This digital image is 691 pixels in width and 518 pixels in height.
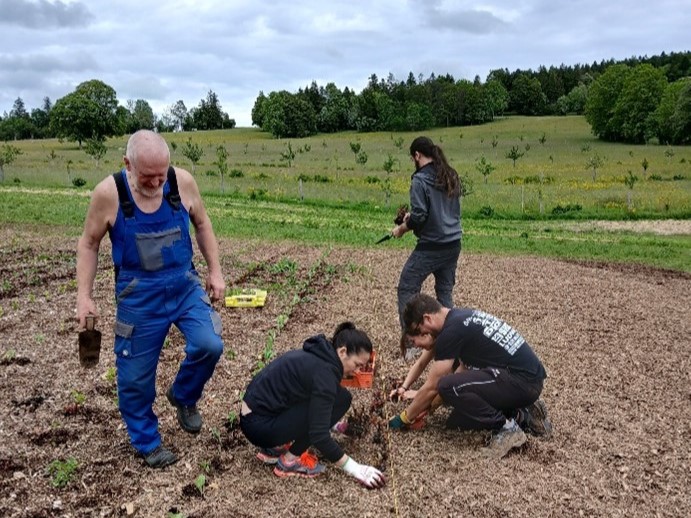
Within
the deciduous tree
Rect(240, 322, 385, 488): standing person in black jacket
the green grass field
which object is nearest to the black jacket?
Rect(240, 322, 385, 488): standing person in black jacket

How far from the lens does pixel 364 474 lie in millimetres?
4039

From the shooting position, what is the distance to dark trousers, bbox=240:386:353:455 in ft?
13.6

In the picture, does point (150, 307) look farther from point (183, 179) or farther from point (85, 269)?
point (183, 179)

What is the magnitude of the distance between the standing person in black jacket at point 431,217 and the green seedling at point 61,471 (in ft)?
9.77

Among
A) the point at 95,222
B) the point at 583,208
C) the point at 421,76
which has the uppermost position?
the point at 421,76

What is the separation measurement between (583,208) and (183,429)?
22.0 meters

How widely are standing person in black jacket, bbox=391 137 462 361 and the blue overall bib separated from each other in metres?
2.32

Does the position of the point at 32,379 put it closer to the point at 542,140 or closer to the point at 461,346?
the point at 461,346

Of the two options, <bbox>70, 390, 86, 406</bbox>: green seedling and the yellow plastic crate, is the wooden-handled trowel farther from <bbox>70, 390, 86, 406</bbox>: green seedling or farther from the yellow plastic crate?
the yellow plastic crate

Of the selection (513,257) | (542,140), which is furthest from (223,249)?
(542,140)

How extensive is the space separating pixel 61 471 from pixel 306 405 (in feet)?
5.17

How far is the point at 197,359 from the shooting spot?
4.21m

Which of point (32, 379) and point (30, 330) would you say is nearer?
point (32, 379)

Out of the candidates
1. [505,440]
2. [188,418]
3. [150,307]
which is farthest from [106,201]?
[505,440]
